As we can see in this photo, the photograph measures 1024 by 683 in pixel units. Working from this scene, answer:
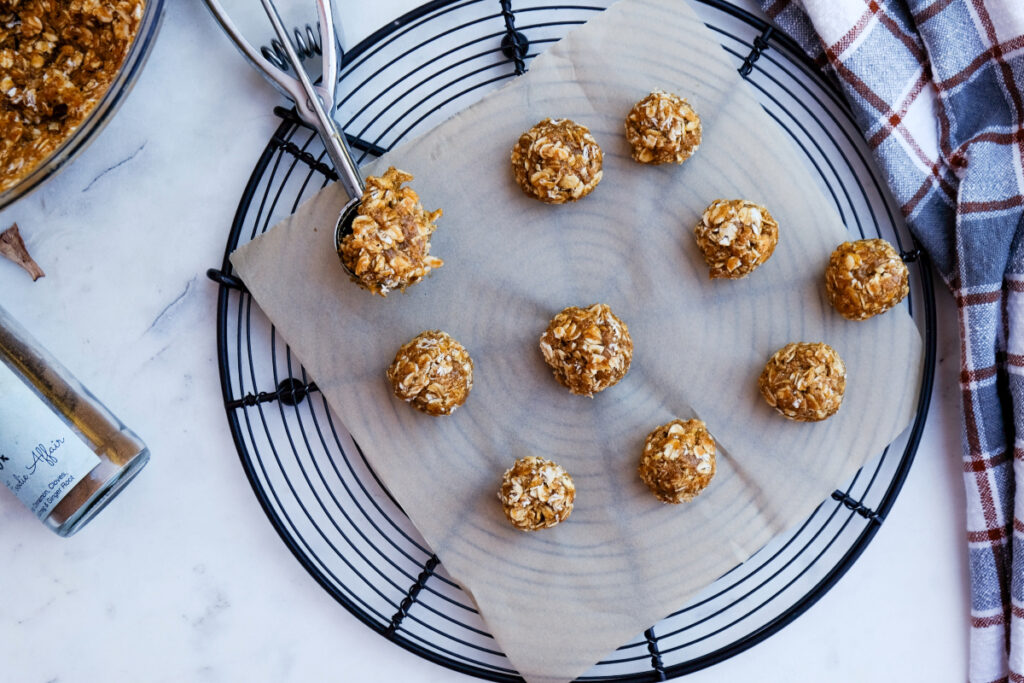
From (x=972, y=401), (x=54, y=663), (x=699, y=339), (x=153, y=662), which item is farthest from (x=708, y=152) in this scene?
(x=54, y=663)

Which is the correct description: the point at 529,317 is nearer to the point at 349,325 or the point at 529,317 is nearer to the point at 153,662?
the point at 349,325

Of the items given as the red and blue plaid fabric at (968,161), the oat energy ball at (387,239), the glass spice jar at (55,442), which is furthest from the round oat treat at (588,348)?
the glass spice jar at (55,442)

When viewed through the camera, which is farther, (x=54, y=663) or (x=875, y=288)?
(x=54, y=663)

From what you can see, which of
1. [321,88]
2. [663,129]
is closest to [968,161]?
[663,129]

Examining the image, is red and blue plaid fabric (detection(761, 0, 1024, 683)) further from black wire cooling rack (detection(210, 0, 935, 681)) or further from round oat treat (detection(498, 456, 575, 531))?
round oat treat (detection(498, 456, 575, 531))

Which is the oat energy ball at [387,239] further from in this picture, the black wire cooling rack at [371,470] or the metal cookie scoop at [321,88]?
the black wire cooling rack at [371,470]

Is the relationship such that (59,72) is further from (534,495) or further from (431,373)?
(534,495)

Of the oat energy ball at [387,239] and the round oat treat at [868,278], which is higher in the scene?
the round oat treat at [868,278]

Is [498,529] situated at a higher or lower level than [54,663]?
higher
